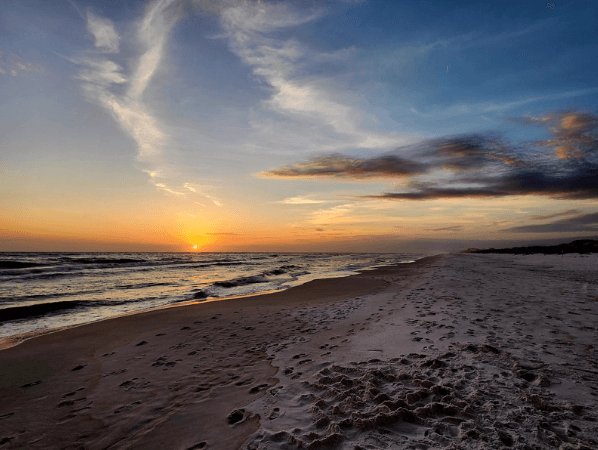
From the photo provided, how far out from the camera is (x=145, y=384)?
5.59 m

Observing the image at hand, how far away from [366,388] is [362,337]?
2980 mm

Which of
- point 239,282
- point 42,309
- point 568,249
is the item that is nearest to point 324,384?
point 42,309

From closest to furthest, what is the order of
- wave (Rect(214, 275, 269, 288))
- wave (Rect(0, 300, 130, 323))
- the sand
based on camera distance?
the sand → wave (Rect(0, 300, 130, 323)) → wave (Rect(214, 275, 269, 288))

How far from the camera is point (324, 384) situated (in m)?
4.60

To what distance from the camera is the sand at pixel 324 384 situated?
11.1 feet

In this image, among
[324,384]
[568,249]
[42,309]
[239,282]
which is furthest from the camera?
[568,249]

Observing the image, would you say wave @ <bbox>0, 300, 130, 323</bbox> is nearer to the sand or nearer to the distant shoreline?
the sand

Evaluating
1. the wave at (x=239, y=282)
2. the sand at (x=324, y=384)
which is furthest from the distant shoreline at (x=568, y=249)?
the sand at (x=324, y=384)

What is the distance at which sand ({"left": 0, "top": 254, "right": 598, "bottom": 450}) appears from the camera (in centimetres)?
338

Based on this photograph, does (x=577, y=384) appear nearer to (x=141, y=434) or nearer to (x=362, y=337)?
(x=362, y=337)

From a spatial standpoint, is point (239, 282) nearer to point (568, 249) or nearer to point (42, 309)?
point (42, 309)

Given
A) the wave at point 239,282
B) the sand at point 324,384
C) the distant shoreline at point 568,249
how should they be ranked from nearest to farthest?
the sand at point 324,384
the wave at point 239,282
the distant shoreline at point 568,249

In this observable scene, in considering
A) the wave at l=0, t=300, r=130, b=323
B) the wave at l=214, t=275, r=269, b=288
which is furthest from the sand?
the wave at l=214, t=275, r=269, b=288

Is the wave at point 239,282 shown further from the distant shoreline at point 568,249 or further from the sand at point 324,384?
the distant shoreline at point 568,249
